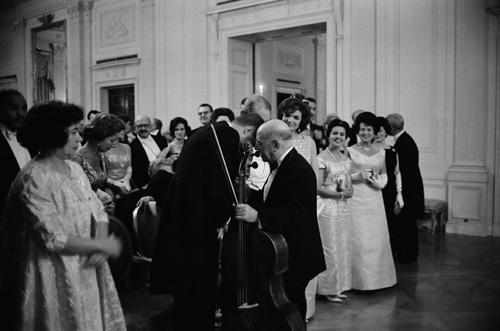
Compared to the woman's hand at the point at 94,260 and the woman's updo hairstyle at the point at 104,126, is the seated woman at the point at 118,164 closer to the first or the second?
the woman's updo hairstyle at the point at 104,126

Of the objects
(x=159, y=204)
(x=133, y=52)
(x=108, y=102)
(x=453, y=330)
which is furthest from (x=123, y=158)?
(x=108, y=102)

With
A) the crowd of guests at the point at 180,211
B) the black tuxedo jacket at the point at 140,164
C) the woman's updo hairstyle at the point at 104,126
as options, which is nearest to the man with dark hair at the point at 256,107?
the crowd of guests at the point at 180,211

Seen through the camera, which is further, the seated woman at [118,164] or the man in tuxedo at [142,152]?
the man in tuxedo at [142,152]

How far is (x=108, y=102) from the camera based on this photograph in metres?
12.0

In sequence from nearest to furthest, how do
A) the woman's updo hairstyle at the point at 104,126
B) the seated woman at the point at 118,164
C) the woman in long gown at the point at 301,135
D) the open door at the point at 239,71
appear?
the woman's updo hairstyle at the point at 104,126, the woman in long gown at the point at 301,135, the seated woman at the point at 118,164, the open door at the point at 239,71

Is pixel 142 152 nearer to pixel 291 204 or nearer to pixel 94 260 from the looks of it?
pixel 291 204

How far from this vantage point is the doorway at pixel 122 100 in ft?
37.9

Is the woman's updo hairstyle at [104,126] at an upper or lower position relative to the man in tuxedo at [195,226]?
upper

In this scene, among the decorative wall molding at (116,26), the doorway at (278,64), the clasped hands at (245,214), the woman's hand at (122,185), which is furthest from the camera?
the decorative wall molding at (116,26)

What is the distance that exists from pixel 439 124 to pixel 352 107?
140cm

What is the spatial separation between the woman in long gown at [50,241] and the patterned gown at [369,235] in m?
2.92

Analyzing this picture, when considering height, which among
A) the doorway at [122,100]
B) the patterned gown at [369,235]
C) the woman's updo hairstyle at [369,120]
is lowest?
the patterned gown at [369,235]

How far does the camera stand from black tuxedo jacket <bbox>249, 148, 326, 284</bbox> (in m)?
2.54

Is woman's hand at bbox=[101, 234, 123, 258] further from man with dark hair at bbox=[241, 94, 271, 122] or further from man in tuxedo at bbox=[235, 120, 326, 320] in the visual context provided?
man with dark hair at bbox=[241, 94, 271, 122]
